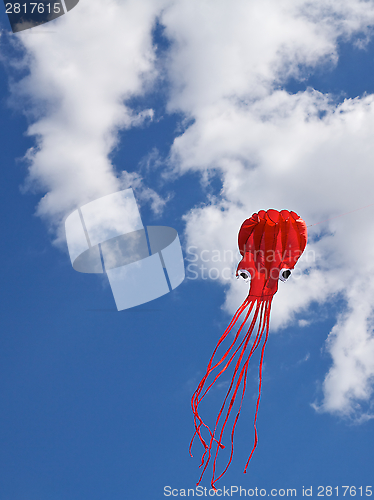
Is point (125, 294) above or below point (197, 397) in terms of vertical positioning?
above

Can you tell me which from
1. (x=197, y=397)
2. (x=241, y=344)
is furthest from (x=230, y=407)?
(x=241, y=344)

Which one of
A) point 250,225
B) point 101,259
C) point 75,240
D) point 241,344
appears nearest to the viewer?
point 241,344

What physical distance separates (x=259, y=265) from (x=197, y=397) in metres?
5.15

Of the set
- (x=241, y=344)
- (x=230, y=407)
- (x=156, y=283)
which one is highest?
(x=156, y=283)

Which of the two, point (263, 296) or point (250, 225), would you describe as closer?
point (263, 296)

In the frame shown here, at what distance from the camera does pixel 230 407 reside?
1187 cm

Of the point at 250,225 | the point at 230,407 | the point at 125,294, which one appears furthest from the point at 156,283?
the point at 230,407

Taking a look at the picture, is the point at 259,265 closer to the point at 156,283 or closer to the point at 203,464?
the point at 203,464

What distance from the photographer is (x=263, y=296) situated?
13344mm

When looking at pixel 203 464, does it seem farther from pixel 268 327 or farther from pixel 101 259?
pixel 101 259

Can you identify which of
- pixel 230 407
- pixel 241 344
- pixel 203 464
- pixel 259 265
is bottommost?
pixel 203 464

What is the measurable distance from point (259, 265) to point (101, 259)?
505 inches

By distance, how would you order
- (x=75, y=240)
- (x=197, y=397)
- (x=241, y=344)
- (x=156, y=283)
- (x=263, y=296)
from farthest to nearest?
1. (x=156, y=283)
2. (x=75, y=240)
3. (x=263, y=296)
4. (x=241, y=344)
5. (x=197, y=397)

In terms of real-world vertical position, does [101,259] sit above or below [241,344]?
above
